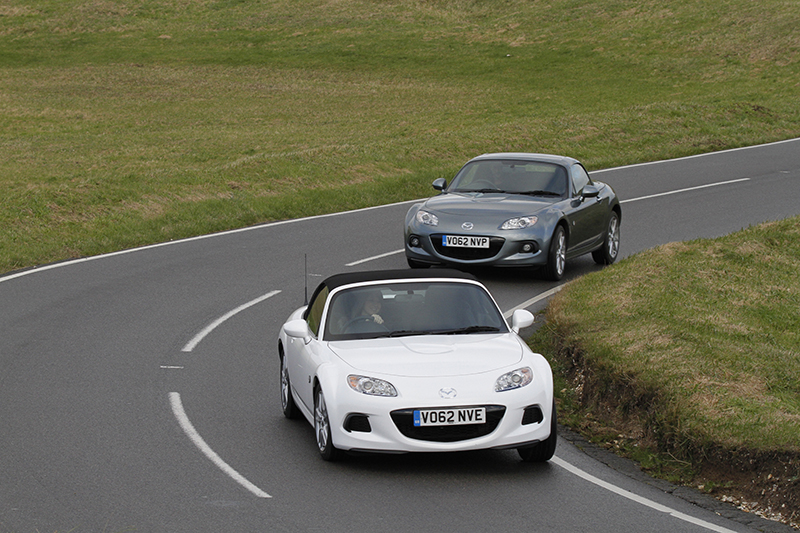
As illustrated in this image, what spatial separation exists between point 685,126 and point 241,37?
49.2m

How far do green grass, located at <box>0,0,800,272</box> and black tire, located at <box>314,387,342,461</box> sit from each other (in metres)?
10.3

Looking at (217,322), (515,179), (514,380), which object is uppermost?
(514,380)

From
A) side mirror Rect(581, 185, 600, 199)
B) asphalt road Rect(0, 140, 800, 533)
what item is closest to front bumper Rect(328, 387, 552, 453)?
asphalt road Rect(0, 140, 800, 533)

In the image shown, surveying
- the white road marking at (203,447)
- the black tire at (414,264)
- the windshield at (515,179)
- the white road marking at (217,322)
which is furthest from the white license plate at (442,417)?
the windshield at (515,179)

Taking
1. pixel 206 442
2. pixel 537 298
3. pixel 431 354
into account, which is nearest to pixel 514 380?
pixel 431 354

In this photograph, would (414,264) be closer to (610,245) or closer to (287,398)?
(610,245)

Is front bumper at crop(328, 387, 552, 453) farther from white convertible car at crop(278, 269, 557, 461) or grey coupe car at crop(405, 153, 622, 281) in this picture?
grey coupe car at crop(405, 153, 622, 281)

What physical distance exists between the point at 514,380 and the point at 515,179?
345 inches

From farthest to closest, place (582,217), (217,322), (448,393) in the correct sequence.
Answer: (582,217) < (217,322) < (448,393)

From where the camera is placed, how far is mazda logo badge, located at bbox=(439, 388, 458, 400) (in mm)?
7660

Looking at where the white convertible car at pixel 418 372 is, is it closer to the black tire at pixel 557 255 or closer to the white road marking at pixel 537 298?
the white road marking at pixel 537 298

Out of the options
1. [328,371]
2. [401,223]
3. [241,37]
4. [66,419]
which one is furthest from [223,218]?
[241,37]

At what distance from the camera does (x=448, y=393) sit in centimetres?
768

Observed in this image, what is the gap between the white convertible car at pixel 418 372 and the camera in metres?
7.69
